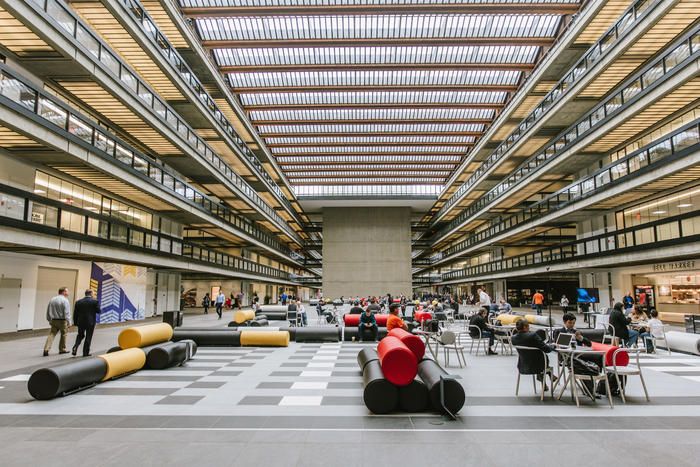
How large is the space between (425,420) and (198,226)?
105 feet

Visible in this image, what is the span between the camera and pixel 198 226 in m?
35.4

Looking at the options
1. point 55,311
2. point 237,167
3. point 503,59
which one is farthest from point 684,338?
point 237,167

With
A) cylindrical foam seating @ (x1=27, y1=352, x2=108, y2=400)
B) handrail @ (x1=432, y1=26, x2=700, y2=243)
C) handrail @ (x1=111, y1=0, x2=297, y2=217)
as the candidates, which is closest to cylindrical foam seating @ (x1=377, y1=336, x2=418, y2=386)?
cylindrical foam seating @ (x1=27, y1=352, x2=108, y2=400)

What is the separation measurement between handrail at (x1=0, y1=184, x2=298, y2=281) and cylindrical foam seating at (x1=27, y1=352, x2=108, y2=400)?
849cm

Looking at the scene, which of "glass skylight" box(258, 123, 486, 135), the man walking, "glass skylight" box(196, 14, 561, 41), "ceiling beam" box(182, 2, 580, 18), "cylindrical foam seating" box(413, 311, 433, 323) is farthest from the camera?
"glass skylight" box(258, 123, 486, 135)

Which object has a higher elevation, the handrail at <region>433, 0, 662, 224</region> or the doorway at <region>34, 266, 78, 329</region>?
the handrail at <region>433, 0, 662, 224</region>

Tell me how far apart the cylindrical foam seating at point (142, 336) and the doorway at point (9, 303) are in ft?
34.9

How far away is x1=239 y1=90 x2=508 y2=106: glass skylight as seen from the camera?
1457 inches

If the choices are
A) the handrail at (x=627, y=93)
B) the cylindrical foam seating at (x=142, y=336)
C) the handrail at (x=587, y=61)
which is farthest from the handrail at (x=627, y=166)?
the cylindrical foam seating at (x=142, y=336)

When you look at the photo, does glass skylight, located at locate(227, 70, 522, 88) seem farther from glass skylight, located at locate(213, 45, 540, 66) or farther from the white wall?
the white wall

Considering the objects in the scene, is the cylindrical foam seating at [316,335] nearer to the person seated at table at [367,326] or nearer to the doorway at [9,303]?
the person seated at table at [367,326]

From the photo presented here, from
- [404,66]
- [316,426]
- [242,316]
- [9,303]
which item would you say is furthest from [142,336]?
[404,66]

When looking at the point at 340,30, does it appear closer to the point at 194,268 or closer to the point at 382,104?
the point at 382,104

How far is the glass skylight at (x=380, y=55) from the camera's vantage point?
105 feet
